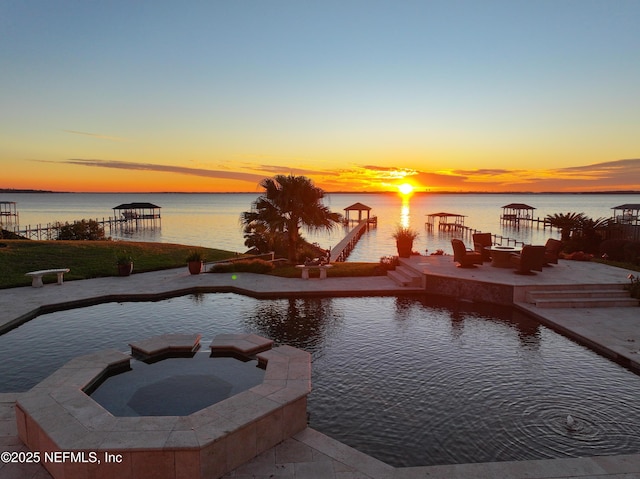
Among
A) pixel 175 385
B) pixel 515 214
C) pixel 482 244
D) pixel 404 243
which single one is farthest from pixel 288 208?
pixel 515 214

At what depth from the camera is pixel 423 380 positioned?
23.4 ft

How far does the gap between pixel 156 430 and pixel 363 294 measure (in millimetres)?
9899

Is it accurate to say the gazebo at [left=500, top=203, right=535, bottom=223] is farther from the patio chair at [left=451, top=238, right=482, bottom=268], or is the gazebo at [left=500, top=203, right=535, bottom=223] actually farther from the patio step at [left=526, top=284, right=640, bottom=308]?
the patio step at [left=526, top=284, right=640, bottom=308]

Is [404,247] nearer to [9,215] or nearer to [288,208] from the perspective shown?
[288,208]

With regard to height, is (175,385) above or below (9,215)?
below

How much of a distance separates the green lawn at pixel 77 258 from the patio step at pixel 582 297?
14996 mm

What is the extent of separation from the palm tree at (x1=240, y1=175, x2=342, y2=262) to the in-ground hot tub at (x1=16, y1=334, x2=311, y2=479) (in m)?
14.1

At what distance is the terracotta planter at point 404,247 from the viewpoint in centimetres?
1817

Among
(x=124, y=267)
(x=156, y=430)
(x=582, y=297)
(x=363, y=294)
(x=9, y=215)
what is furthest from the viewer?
(x=9, y=215)

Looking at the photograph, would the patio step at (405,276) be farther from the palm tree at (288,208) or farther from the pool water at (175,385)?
the pool water at (175,385)

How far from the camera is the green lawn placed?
16.3m

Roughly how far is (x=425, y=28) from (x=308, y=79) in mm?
8472

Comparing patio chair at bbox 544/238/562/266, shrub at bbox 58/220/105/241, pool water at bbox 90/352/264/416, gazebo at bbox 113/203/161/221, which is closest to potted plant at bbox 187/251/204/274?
pool water at bbox 90/352/264/416

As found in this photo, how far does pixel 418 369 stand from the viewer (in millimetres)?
7617
